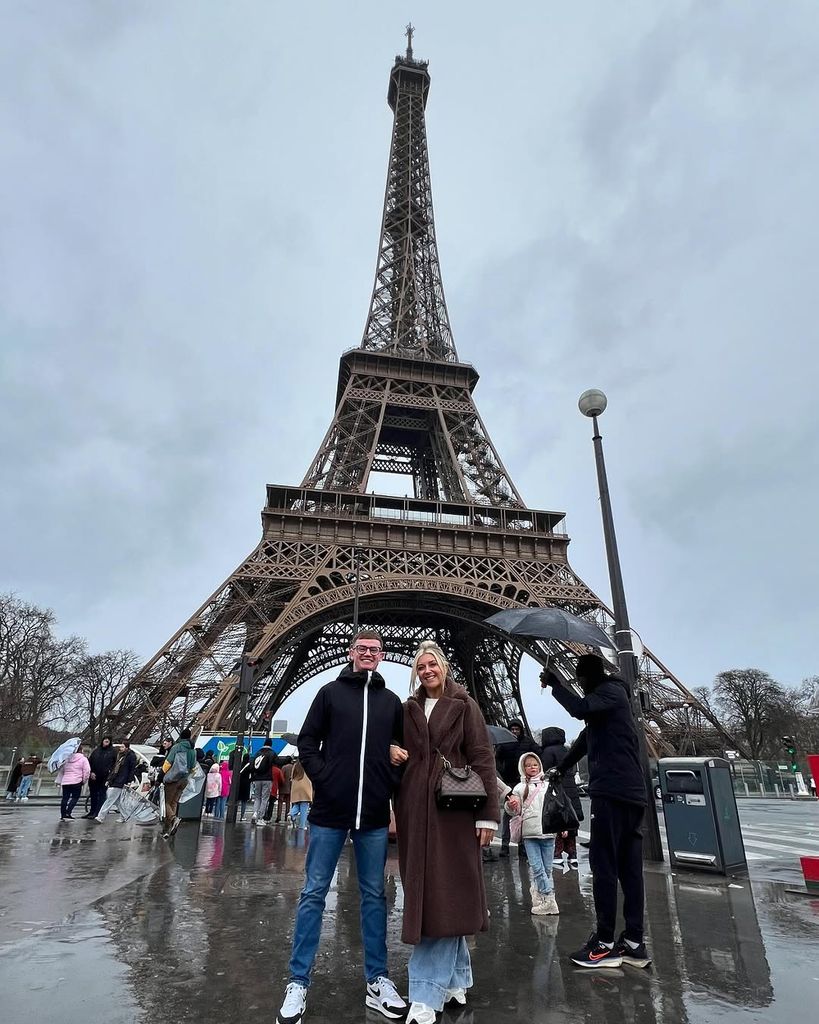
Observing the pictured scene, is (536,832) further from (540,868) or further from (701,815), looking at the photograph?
(701,815)

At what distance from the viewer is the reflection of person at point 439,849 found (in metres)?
2.98

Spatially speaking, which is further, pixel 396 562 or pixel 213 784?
pixel 396 562

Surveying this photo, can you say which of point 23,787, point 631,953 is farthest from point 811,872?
point 23,787

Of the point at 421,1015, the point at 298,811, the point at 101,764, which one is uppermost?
the point at 101,764

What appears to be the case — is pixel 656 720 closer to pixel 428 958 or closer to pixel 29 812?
pixel 29 812

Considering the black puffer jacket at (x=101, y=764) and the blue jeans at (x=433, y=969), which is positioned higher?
the black puffer jacket at (x=101, y=764)

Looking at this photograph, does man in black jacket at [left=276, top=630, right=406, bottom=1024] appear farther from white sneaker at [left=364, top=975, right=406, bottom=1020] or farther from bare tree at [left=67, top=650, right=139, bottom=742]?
bare tree at [left=67, top=650, right=139, bottom=742]

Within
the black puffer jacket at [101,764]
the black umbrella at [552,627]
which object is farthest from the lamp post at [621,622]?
the black puffer jacket at [101,764]

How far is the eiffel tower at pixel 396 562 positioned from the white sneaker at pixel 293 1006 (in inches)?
638

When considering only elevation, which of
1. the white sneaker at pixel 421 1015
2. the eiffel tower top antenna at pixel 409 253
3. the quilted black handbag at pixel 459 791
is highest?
the eiffel tower top antenna at pixel 409 253

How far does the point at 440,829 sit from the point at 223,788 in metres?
16.4

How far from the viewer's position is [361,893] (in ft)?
10.6

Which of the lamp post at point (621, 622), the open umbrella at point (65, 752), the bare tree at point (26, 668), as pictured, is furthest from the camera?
the bare tree at point (26, 668)

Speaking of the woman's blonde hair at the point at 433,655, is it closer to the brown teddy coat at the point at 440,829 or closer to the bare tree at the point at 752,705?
the brown teddy coat at the point at 440,829
